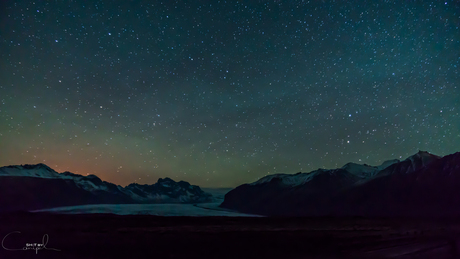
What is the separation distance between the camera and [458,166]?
208 feet

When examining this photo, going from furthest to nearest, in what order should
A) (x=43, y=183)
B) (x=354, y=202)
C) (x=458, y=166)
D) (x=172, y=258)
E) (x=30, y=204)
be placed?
(x=43, y=183) → (x=30, y=204) → (x=354, y=202) → (x=458, y=166) → (x=172, y=258)

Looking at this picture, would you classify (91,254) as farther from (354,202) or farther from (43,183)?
(43,183)

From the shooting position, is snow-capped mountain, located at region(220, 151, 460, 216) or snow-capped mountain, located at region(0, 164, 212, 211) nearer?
snow-capped mountain, located at region(220, 151, 460, 216)

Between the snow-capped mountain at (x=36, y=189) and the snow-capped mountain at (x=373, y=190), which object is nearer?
the snow-capped mountain at (x=373, y=190)

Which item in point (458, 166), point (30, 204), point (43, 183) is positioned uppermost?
point (458, 166)

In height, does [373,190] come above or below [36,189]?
above

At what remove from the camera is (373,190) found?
7356 cm

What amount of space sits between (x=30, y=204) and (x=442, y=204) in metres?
175

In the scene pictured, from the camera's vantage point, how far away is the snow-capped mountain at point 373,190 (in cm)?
6062

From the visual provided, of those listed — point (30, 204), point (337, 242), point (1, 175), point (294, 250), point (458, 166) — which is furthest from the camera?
point (1, 175)

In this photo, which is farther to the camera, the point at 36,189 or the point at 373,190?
the point at 36,189

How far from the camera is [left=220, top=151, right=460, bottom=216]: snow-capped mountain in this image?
60.6 m

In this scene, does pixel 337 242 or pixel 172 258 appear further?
pixel 337 242

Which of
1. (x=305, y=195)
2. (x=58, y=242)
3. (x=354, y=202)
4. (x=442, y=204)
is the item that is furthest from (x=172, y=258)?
(x=305, y=195)
